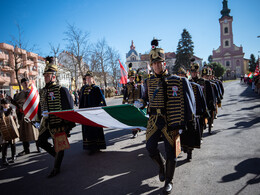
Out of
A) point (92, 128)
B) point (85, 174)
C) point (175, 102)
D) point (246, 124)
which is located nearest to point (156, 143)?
point (175, 102)

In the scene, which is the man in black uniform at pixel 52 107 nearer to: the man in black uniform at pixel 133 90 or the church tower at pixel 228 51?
the man in black uniform at pixel 133 90

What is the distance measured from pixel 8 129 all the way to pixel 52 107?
188cm

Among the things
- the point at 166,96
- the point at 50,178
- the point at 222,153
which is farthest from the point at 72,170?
the point at 222,153

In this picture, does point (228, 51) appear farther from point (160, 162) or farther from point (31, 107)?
point (31, 107)

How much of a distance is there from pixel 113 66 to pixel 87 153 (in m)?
38.0

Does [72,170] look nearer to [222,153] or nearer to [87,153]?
[87,153]

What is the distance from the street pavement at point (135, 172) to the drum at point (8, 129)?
735 mm

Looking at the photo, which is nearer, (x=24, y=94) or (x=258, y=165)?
(x=258, y=165)

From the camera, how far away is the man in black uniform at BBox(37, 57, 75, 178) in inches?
174

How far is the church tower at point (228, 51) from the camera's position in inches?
3316

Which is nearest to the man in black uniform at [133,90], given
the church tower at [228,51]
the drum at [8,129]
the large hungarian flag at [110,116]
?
the large hungarian flag at [110,116]

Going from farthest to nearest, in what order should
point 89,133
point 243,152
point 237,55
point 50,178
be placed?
point 237,55
point 89,133
point 243,152
point 50,178

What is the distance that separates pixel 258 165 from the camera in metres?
4.04

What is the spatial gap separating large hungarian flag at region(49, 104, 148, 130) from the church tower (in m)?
88.9
